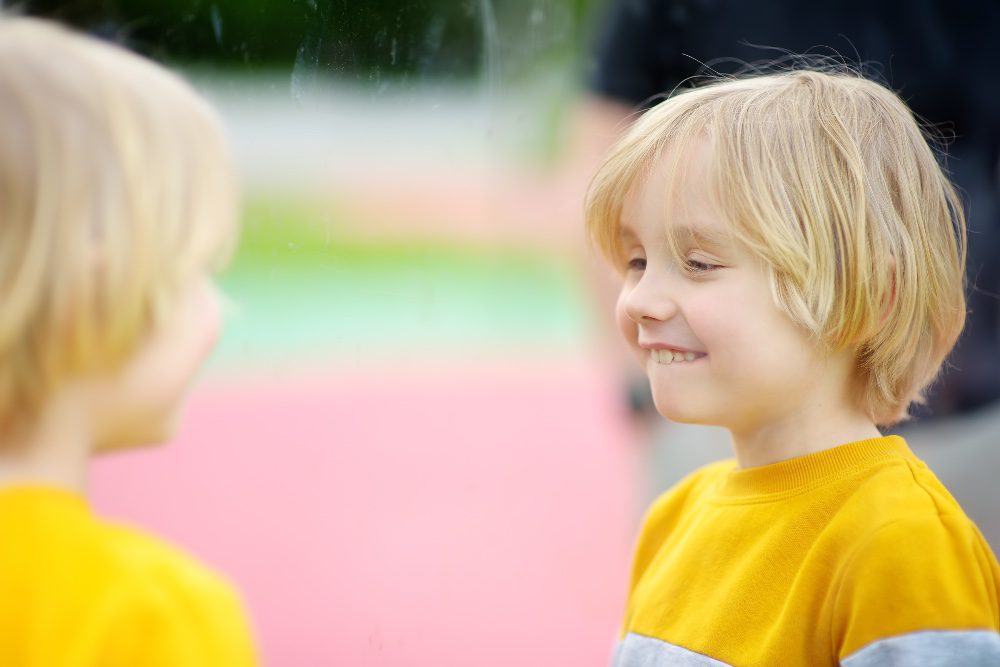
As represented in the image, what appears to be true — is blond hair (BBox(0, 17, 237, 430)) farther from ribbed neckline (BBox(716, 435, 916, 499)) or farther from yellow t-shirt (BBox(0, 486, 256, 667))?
ribbed neckline (BBox(716, 435, 916, 499))

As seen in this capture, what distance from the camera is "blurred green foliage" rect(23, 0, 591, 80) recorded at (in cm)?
105

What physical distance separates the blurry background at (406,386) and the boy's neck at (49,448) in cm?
13

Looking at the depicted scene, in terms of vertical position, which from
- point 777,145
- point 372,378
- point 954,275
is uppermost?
point 777,145

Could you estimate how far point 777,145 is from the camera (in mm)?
872

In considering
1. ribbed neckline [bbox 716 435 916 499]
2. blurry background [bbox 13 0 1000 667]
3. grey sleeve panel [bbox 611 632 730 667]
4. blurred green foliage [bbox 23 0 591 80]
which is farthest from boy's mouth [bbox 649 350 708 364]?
blurred green foliage [bbox 23 0 591 80]

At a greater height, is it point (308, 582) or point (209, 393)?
point (308, 582)

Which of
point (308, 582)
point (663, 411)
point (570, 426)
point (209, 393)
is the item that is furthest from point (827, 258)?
point (209, 393)

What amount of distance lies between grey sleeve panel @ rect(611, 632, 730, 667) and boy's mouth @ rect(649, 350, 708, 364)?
0.23m

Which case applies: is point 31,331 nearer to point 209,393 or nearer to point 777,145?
point 777,145

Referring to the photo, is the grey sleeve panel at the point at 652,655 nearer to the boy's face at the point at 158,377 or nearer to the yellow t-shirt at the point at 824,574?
the yellow t-shirt at the point at 824,574

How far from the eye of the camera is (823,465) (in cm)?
86

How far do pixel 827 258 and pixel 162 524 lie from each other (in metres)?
2.57

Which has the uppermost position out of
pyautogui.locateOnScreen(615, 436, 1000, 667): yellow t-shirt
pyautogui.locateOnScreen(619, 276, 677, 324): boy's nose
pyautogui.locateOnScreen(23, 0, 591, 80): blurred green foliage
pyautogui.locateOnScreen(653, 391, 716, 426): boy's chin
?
pyautogui.locateOnScreen(23, 0, 591, 80): blurred green foliage

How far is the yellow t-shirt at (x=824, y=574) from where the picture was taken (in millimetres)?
732
